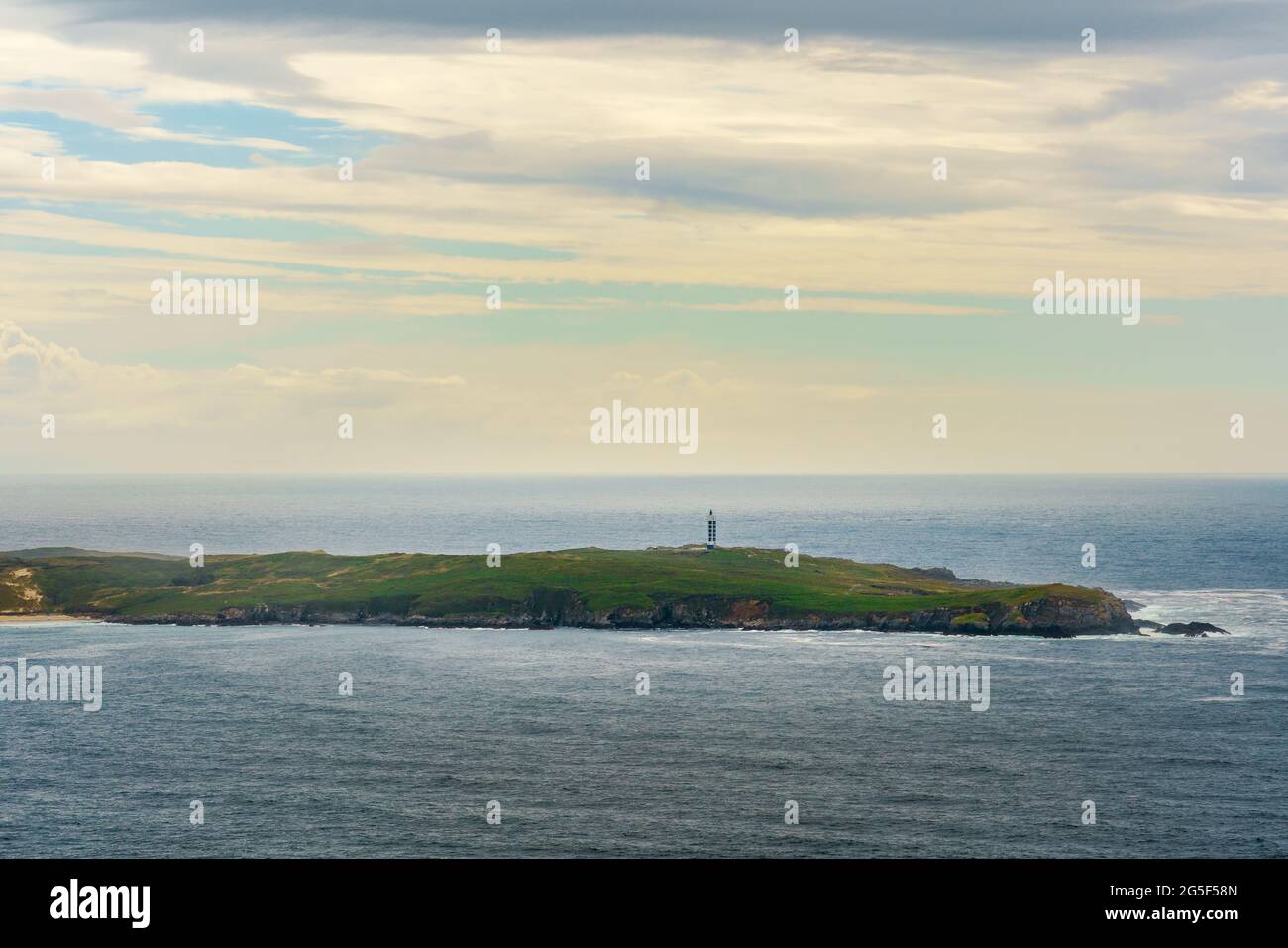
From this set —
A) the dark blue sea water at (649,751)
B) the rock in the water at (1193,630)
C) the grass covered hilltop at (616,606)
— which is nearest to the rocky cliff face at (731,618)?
the grass covered hilltop at (616,606)

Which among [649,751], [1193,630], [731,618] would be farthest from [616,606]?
[1193,630]

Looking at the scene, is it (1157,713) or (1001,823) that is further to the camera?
(1157,713)

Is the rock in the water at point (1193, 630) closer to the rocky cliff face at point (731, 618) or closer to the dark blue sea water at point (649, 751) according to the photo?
the rocky cliff face at point (731, 618)

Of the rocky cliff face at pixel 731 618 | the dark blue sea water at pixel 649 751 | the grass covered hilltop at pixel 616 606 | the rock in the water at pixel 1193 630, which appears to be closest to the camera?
the dark blue sea water at pixel 649 751
